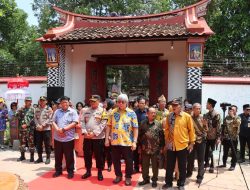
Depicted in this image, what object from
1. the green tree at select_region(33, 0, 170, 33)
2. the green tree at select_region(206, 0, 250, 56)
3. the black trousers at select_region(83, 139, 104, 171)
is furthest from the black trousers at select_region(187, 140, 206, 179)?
the green tree at select_region(33, 0, 170, 33)

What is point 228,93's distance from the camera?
38.7 feet

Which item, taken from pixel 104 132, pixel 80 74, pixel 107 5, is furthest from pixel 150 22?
pixel 107 5

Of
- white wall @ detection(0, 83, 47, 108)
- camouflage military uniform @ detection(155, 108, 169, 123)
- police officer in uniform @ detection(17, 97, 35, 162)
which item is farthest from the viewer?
white wall @ detection(0, 83, 47, 108)

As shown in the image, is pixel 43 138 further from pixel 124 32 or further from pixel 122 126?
pixel 124 32

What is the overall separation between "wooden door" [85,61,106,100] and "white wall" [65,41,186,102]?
18 cm

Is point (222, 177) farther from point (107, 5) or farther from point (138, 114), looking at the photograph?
point (107, 5)

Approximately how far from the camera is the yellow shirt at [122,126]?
6629 mm

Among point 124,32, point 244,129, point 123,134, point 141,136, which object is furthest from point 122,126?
point 124,32

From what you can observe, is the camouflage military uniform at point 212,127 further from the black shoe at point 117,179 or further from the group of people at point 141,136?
the black shoe at point 117,179

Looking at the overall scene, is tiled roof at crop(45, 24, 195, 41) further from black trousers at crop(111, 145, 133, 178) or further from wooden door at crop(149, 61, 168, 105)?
black trousers at crop(111, 145, 133, 178)

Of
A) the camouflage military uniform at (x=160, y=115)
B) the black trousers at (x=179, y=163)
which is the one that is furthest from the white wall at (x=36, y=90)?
the black trousers at (x=179, y=163)

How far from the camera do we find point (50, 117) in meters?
8.37

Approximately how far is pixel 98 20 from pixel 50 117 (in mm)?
5325

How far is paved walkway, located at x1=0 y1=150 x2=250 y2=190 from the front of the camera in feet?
22.2
